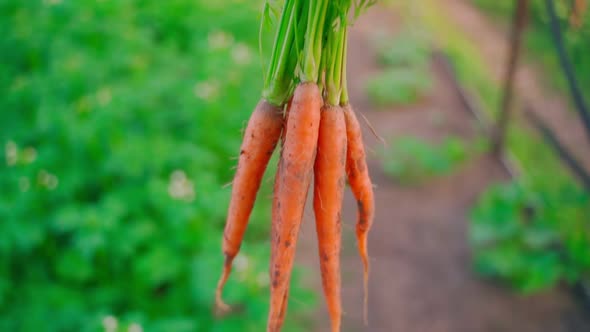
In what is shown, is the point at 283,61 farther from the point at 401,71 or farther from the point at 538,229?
the point at 401,71

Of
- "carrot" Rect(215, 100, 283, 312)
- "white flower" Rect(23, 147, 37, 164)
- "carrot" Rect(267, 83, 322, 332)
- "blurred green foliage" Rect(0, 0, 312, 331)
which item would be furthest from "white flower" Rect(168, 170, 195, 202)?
"carrot" Rect(267, 83, 322, 332)

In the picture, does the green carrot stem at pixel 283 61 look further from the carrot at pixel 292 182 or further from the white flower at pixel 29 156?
the white flower at pixel 29 156

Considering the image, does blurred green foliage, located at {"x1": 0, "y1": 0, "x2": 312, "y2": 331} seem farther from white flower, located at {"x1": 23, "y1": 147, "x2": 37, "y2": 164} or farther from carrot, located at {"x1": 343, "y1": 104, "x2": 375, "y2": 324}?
carrot, located at {"x1": 343, "y1": 104, "x2": 375, "y2": 324}

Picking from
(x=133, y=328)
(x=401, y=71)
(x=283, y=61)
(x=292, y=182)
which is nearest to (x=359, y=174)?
(x=292, y=182)

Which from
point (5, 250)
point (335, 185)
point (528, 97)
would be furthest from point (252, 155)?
point (528, 97)

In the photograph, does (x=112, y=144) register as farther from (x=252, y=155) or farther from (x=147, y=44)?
(x=252, y=155)

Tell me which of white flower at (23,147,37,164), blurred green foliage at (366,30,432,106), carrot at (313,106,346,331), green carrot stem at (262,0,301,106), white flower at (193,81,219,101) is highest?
green carrot stem at (262,0,301,106)

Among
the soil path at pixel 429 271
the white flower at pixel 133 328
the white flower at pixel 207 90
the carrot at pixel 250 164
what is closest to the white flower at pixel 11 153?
the white flower at pixel 207 90
